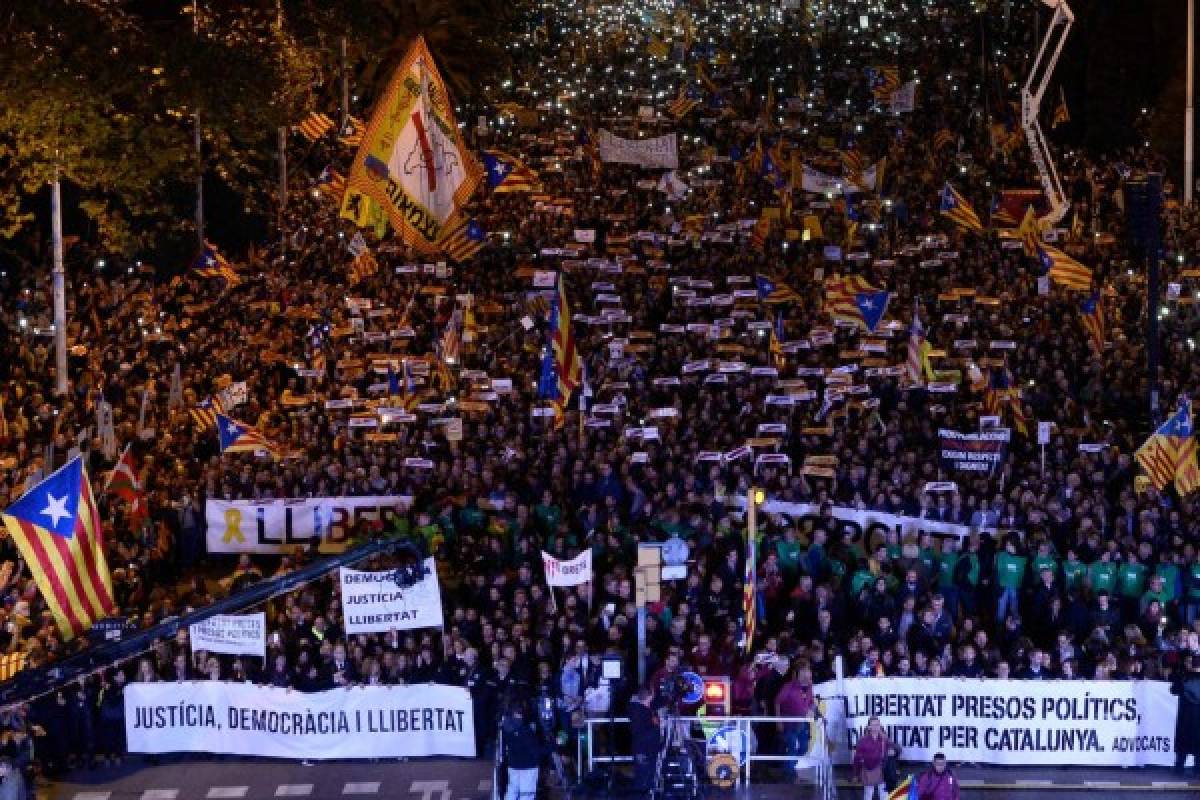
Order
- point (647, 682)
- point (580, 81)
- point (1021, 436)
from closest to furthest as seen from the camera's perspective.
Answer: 1. point (647, 682)
2. point (1021, 436)
3. point (580, 81)

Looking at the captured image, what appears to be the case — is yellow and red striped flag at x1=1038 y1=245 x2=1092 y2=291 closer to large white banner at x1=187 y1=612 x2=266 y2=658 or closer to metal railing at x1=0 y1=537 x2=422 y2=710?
large white banner at x1=187 y1=612 x2=266 y2=658

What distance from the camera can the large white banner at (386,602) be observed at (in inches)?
814

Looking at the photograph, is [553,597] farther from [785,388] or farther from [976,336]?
[976,336]

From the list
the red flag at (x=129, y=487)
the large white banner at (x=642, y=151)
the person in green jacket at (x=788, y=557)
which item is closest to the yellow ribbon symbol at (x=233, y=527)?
the red flag at (x=129, y=487)

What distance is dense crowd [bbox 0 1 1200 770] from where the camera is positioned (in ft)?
67.6

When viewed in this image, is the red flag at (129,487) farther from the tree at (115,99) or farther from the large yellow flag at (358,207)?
the tree at (115,99)

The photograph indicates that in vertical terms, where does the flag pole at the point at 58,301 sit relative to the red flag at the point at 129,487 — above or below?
above

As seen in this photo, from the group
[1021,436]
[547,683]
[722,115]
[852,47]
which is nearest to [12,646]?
[547,683]

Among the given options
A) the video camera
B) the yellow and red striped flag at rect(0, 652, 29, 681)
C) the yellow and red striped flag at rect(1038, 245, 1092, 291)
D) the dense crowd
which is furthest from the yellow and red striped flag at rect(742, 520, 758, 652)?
the yellow and red striped flag at rect(1038, 245, 1092, 291)

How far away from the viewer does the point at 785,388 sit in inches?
Answer: 1103


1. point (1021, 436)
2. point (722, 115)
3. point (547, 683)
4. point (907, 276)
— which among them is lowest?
point (547, 683)

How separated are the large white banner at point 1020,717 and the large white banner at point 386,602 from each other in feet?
13.8

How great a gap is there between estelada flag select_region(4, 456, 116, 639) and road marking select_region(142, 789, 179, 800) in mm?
3038

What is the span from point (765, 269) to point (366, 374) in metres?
8.72
